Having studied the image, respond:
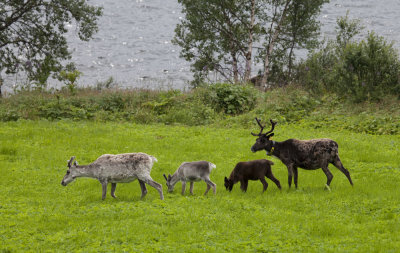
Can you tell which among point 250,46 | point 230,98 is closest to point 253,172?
point 230,98

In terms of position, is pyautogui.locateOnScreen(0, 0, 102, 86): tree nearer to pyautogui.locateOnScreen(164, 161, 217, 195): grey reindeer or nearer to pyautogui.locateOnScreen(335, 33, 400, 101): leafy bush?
pyautogui.locateOnScreen(335, 33, 400, 101): leafy bush

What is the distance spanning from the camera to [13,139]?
2041 centimetres

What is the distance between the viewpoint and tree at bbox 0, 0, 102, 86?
100 ft

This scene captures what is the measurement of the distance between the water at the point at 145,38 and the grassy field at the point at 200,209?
38793 mm

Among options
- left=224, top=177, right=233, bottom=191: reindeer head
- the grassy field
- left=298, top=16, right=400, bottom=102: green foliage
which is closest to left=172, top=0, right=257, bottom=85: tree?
left=298, top=16, right=400, bottom=102: green foliage

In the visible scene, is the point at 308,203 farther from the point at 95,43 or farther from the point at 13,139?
the point at 95,43

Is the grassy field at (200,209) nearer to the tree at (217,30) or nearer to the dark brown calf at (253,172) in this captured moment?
the dark brown calf at (253,172)

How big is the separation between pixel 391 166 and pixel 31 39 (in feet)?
84.3

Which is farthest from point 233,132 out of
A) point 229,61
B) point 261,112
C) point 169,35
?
point 169,35

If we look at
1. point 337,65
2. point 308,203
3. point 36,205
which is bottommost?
point 36,205

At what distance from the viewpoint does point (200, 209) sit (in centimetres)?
1138

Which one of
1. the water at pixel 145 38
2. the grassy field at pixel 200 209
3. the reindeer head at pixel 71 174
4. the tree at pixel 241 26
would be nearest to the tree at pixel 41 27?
the tree at pixel 241 26

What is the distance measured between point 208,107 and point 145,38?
53.9m

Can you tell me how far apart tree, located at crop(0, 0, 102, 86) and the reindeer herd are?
2020cm
